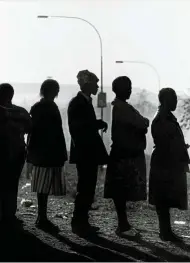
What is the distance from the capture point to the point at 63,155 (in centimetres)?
554

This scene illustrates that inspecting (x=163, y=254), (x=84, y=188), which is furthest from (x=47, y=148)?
(x=163, y=254)

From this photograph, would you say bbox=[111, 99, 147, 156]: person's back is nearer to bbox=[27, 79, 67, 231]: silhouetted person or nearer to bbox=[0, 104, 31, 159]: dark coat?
bbox=[27, 79, 67, 231]: silhouetted person

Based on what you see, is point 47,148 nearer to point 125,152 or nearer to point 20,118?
point 20,118

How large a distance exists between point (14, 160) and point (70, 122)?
2.20 feet

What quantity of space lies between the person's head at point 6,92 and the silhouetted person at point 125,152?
3.34 feet

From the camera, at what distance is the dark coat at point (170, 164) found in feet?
17.2

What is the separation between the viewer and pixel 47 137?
5.55 metres

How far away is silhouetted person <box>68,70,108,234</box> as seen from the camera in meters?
5.39

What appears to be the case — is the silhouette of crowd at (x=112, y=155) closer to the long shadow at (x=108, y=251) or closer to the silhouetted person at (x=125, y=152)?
the silhouetted person at (x=125, y=152)

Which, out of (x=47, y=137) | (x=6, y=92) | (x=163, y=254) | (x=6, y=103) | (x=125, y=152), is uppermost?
(x=6, y=92)

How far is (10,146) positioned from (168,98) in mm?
1613

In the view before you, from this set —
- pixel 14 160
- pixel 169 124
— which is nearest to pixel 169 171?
pixel 169 124

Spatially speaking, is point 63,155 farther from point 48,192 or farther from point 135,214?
point 135,214

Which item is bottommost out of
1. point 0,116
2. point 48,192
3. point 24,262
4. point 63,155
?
point 24,262
